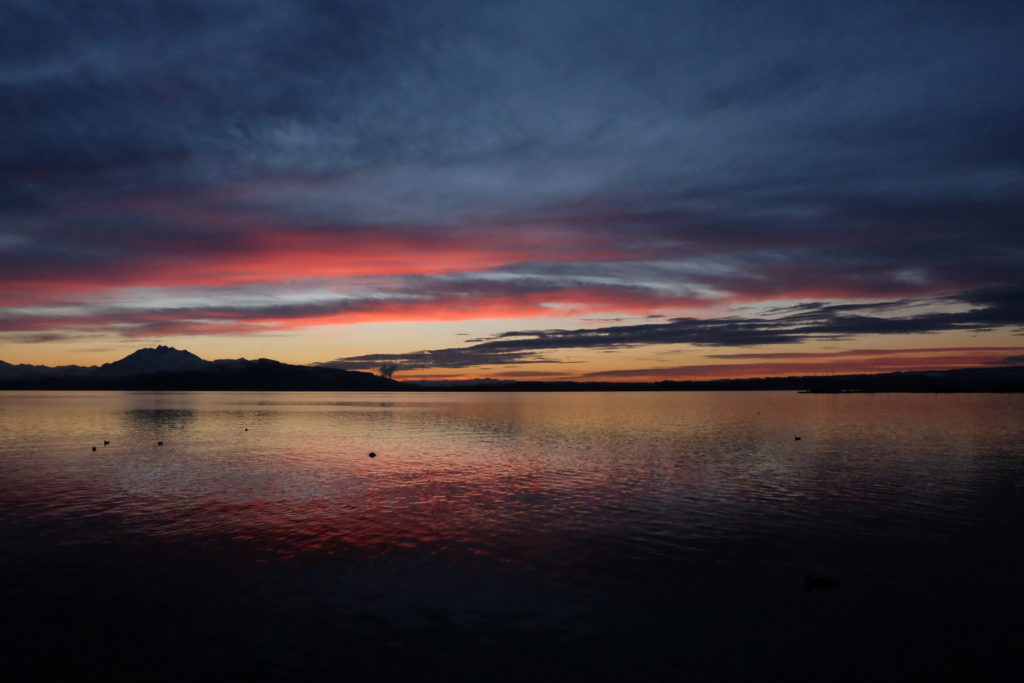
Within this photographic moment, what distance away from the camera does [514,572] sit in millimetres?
26672

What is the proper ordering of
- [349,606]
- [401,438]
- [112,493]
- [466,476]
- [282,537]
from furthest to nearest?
[401,438], [466,476], [112,493], [282,537], [349,606]

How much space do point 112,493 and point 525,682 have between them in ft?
136

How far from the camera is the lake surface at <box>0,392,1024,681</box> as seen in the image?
19.0 meters

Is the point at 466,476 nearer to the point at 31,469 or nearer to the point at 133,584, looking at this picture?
the point at 133,584

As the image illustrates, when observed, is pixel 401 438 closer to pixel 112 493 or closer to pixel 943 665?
pixel 112 493

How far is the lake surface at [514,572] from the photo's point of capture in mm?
18969

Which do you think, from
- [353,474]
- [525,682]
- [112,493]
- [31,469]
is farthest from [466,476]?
[31,469]

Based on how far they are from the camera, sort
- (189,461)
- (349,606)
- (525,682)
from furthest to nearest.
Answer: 1. (189,461)
2. (349,606)
3. (525,682)

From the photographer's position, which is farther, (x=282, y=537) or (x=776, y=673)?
(x=282, y=537)

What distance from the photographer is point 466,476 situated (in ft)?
174

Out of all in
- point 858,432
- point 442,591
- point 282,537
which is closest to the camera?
point 442,591

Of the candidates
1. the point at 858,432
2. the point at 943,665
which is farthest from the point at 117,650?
the point at 858,432

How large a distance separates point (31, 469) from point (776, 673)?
66913 mm

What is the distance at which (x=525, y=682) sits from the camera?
17469 millimetres
